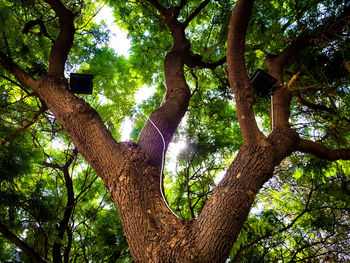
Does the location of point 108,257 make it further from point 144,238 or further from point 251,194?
point 251,194

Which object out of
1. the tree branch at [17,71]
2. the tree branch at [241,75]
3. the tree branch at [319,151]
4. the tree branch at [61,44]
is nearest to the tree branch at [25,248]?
the tree branch at [17,71]

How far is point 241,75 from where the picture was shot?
194 centimetres

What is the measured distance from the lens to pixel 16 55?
3268mm

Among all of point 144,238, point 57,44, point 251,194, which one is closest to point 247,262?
point 251,194

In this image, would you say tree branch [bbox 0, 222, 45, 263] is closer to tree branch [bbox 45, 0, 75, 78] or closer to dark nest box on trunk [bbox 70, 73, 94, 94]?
dark nest box on trunk [bbox 70, 73, 94, 94]

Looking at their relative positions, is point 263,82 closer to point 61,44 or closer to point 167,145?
point 167,145

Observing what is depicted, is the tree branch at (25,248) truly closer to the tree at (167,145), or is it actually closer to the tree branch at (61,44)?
the tree at (167,145)

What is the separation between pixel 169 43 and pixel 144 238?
181 inches

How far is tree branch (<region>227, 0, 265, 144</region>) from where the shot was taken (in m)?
1.80

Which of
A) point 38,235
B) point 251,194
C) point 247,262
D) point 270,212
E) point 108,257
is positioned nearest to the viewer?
point 251,194

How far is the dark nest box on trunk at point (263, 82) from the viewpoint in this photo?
2385mm

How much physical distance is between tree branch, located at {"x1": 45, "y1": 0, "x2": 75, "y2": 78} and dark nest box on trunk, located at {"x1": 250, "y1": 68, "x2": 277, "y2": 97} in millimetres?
2255

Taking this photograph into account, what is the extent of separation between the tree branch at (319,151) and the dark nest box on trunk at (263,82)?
0.73 meters

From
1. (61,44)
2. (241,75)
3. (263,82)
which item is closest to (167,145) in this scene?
(241,75)
